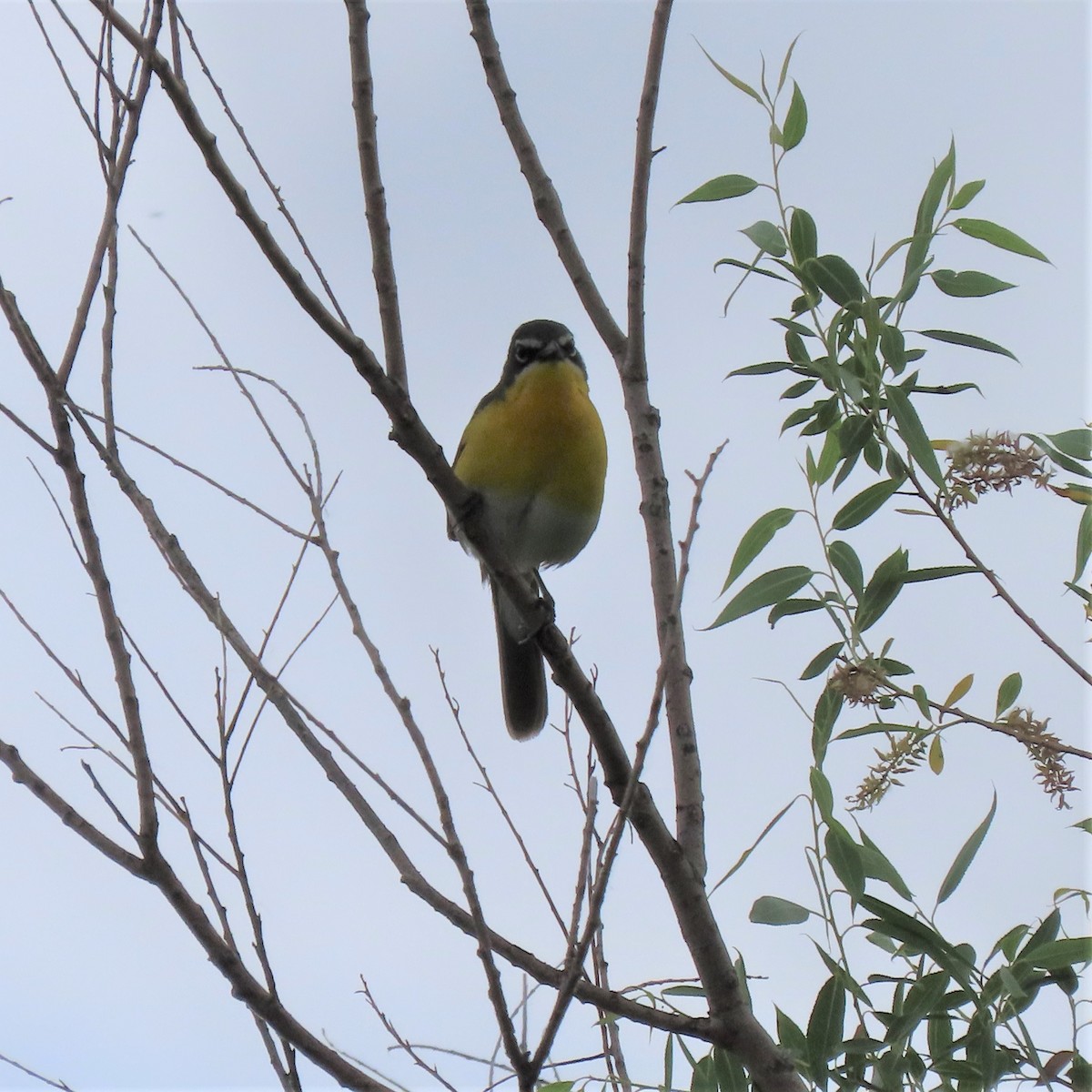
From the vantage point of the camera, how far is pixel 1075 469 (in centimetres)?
285

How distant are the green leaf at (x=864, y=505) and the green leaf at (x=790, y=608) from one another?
0.67 feet

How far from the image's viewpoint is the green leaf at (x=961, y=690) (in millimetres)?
2982

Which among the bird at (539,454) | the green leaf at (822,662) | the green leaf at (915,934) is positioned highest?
the bird at (539,454)

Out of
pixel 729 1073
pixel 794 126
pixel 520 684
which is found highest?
pixel 520 684

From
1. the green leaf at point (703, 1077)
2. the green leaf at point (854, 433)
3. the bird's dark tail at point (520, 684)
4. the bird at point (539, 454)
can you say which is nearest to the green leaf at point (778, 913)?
the green leaf at point (703, 1077)

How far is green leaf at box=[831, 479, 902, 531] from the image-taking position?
10.0 ft

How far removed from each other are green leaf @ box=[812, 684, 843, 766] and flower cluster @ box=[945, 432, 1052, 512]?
1.72 feet

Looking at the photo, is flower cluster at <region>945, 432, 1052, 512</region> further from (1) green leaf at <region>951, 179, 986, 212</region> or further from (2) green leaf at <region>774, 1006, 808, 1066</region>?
(2) green leaf at <region>774, 1006, 808, 1066</region>

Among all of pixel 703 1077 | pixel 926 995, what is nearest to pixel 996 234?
pixel 926 995

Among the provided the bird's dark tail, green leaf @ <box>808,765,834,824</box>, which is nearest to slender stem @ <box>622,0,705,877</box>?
green leaf @ <box>808,765,834,824</box>

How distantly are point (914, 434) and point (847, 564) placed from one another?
38cm

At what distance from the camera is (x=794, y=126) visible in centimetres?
304

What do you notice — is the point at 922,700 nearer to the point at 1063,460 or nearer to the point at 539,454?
the point at 1063,460

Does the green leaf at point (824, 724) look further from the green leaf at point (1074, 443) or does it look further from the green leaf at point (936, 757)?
the green leaf at point (1074, 443)
